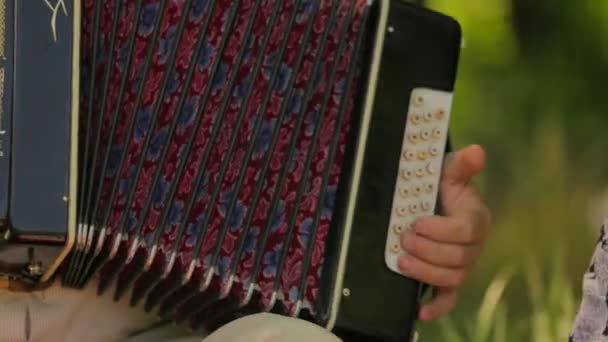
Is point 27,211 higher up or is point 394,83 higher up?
point 394,83

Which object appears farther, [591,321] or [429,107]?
[591,321]

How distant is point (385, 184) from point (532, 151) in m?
0.83

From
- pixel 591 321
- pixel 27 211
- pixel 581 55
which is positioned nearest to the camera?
pixel 27 211

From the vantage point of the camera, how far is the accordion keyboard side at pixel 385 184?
3.21 feet

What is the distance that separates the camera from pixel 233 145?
1.03 m

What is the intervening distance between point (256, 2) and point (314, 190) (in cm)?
20

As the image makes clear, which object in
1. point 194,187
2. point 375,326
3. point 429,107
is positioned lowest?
point 375,326

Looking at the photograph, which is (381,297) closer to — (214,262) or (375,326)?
(375,326)

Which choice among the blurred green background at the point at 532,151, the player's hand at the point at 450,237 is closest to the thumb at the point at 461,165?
the player's hand at the point at 450,237

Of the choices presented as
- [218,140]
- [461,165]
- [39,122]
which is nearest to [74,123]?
[39,122]

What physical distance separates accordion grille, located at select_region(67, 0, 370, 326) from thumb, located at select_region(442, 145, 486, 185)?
4.9 inches

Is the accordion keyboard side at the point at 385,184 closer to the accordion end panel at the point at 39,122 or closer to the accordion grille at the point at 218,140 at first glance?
the accordion grille at the point at 218,140

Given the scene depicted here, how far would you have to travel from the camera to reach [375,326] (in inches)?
39.6

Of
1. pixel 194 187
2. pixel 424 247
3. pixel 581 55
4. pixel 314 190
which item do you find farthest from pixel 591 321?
pixel 581 55
